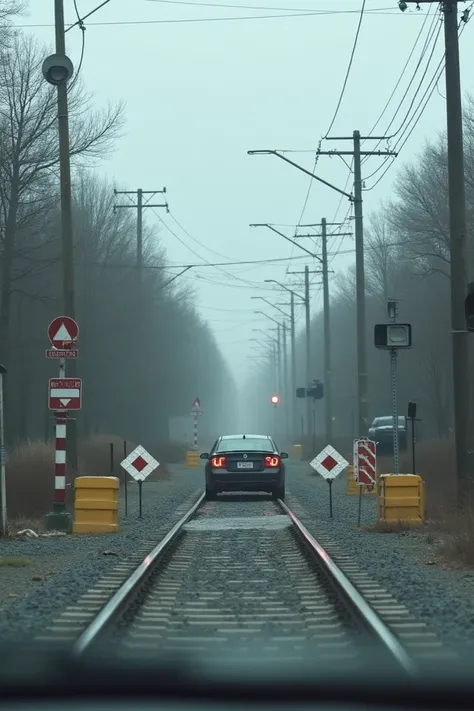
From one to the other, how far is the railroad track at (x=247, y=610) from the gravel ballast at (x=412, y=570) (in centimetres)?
22

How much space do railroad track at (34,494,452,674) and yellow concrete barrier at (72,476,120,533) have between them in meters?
2.70

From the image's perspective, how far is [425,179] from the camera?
47.4m

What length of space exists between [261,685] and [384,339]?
15852mm

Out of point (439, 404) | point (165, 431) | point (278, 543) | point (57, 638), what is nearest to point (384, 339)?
point (278, 543)

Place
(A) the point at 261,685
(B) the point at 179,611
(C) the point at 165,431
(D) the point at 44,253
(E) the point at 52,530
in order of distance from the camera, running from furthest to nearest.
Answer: (C) the point at 165,431, (D) the point at 44,253, (E) the point at 52,530, (B) the point at 179,611, (A) the point at 261,685

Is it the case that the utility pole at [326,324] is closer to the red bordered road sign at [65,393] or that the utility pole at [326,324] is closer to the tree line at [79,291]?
the tree line at [79,291]

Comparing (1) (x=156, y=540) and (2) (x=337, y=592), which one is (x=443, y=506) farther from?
(2) (x=337, y=592)

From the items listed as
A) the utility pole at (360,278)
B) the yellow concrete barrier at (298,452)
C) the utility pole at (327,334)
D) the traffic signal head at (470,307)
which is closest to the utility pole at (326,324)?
the utility pole at (327,334)

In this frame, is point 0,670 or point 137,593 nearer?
point 0,670

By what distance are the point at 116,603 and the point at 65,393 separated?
9619mm

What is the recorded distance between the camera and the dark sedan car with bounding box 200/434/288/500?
27389 millimetres

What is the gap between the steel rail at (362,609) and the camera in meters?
7.32

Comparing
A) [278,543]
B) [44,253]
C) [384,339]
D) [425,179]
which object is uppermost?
[425,179]

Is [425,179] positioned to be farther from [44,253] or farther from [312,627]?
[312,627]
